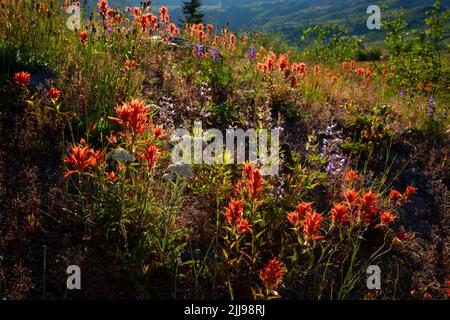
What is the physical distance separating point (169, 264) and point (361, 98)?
5.28 meters

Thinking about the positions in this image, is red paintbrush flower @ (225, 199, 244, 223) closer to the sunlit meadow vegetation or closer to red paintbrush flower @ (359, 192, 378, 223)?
the sunlit meadow vegetation

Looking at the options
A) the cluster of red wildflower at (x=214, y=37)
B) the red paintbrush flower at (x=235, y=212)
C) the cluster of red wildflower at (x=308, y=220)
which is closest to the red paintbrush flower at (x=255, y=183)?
the red paintbrush flower at (x=235, y=212)

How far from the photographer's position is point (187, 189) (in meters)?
3.56

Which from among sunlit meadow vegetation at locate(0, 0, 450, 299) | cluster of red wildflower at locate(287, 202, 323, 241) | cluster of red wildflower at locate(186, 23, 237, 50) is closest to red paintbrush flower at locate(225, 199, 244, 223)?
sunlit meadow vegetation at locate(0, 0, 450, 299)

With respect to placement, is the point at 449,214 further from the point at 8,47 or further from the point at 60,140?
the point at 8,47

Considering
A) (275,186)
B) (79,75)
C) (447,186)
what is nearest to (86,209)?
(275,186)

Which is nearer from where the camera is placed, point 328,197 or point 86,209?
A: point 86,209

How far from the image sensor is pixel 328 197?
3.80 m

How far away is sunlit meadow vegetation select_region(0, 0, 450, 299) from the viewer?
2562mm

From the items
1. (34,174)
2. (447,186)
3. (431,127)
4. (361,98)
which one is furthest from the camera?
(361,98)

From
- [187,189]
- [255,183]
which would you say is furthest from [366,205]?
[187,189]

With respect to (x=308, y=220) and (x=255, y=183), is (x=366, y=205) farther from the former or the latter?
(x=255, y=183)

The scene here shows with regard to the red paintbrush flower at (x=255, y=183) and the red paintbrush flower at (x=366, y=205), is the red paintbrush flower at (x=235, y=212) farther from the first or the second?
the red paintbrush flower at (x=366, y=205)

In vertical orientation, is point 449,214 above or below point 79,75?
below
